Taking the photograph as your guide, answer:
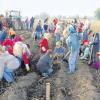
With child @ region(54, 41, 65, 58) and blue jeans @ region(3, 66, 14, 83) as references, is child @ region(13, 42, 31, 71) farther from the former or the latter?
child @ region(54, 41, 65, 58)

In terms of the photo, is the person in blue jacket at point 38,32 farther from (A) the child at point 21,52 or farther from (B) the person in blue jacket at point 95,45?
(A) the child at point 21,52

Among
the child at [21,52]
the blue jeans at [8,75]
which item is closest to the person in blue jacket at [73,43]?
the child at [21,52]

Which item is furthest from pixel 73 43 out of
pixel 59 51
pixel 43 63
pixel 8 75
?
pixel 59 51

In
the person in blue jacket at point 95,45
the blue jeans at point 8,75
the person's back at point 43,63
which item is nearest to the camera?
the blue jeans at point 8,75

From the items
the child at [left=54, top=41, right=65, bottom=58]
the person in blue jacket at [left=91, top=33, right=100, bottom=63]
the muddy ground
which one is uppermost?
the person in blue jacket at [left=91, top=33, right=100, bottom=63]

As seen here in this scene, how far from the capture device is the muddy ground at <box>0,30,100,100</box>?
1051cm

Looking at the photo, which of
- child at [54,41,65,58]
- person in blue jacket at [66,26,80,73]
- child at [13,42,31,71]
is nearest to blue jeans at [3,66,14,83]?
child at [13,42,31,71]

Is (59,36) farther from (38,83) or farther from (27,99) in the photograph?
(27,99)

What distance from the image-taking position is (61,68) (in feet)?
46.6

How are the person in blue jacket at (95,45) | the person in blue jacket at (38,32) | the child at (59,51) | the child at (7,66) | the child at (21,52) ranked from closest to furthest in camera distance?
the child at (7,66) < the child at (21,52) < the person in blue jacket at (95,45) < the child at (59,51) < the person in blue jacket at (38,32)

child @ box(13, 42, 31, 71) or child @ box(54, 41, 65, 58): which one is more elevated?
child @ box(13, 42, 31, 71)

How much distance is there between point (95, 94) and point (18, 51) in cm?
381

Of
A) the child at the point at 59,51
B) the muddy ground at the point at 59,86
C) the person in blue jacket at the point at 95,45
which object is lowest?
the muddy ground at the point at 59,86

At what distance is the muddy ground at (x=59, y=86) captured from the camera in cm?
1051
